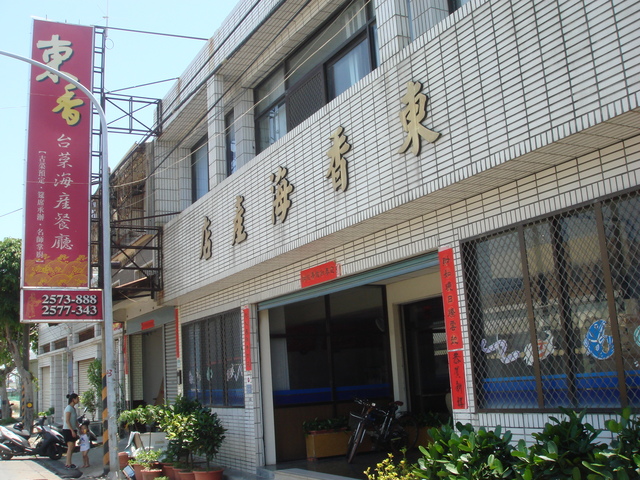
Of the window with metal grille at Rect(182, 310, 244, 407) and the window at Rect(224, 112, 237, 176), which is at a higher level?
the window at Rect(224, 112, 237, 176)

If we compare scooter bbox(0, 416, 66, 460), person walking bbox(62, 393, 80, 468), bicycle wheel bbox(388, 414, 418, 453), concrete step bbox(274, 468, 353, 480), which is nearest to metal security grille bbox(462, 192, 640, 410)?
concrete step bbox(274, 468, 353, 480)

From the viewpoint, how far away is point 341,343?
13.4 metres

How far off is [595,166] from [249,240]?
6.14 meters

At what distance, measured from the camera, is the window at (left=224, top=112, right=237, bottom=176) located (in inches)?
521

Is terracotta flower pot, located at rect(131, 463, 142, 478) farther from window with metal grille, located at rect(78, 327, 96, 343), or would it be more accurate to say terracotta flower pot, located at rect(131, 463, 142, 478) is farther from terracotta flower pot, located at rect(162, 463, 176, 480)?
window with metal grille, located at rect(78, 327, 96, 343)

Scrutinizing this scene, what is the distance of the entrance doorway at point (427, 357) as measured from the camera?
12625mm

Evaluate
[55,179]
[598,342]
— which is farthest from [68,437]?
[598,342]

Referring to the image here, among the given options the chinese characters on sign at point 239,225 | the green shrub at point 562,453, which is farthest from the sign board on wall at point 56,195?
the green shrub at point 562,453


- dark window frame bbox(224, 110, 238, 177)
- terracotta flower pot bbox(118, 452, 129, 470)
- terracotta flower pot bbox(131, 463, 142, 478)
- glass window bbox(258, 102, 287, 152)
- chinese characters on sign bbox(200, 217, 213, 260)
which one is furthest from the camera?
terracotta flower pot bbox(118, 452, 129, 470)

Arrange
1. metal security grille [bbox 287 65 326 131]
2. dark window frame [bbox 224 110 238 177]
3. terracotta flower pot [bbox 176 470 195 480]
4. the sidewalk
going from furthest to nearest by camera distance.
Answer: the sidewalk < dark window frame [bbox 224 110 238 177] < terracotta flower pot [bbox 176 470 195 480] < metal security grille [bbox 287 65 326 131]

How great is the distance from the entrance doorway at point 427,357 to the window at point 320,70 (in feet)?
13.9

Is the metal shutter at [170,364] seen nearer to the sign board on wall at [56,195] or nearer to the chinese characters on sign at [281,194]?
the sign board on wall at [56,195]

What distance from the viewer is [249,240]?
36.0 feet

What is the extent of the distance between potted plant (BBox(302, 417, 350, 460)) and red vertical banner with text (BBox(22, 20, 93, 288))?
510 cm
